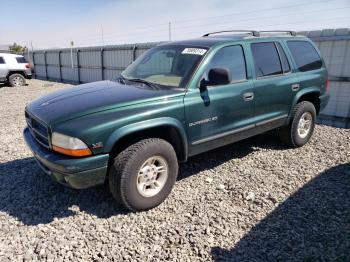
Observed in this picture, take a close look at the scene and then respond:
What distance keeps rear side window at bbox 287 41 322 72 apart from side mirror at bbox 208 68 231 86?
201 centimetres

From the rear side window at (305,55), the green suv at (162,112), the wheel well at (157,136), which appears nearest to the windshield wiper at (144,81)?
the green suv at (162,112)

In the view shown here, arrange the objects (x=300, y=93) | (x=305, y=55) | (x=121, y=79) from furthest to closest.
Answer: (x=305, y=55)
(x=300, y=93)
(x=121, y=79)

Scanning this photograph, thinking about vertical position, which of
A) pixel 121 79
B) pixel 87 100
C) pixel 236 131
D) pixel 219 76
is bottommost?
pixel 236 131

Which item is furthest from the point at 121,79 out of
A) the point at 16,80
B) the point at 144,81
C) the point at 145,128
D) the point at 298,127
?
the point at 16,80

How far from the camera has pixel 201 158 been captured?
503 cm

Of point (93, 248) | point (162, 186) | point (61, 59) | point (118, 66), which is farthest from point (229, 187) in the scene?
point (61, 59)

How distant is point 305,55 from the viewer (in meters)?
5.25

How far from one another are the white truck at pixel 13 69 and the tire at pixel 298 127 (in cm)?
1428

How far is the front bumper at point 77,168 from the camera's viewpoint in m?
2.97

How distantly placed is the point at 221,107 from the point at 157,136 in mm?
905

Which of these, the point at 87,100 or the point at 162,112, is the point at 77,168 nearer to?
the point at 87,100

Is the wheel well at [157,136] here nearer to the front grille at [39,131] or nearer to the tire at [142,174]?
the tire at [142,174]

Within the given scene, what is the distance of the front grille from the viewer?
→ 3.26 metres

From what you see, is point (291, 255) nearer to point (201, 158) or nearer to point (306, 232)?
point (306, 232)
